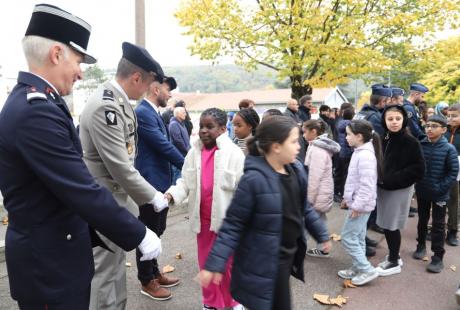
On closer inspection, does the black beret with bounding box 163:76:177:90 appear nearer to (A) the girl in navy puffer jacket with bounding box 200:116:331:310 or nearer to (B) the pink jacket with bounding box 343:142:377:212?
(A) the girl in navy puffer jacket with bounding box 200:116:331:310

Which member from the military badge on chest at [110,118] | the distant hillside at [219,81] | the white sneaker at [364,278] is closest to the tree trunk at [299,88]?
the white sneaker at [364,278]

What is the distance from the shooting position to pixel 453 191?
524 centimetres

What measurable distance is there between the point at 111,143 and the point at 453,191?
483 centimetres

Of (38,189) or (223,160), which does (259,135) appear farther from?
(38,189)

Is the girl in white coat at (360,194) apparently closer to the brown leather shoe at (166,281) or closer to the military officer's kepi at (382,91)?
the brown leather shoe at (166,281)

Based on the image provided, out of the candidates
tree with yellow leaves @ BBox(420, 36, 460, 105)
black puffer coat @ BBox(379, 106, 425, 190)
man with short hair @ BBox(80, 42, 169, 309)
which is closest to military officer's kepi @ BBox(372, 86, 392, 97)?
black puffer coat @ BBox(379, 106, 425, 190)

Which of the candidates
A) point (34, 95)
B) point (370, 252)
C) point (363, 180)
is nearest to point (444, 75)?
point (370, 252)

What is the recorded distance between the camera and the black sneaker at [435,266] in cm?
427

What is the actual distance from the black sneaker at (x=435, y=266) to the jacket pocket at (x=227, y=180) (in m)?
2.79

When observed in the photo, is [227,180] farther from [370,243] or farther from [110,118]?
[370,243]

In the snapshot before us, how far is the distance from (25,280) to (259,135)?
153 centimetres

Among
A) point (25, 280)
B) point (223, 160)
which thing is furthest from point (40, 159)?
point (223, 160)

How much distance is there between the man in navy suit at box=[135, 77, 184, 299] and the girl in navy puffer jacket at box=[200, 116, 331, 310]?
4.14ft

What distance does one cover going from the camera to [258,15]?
1098cm
